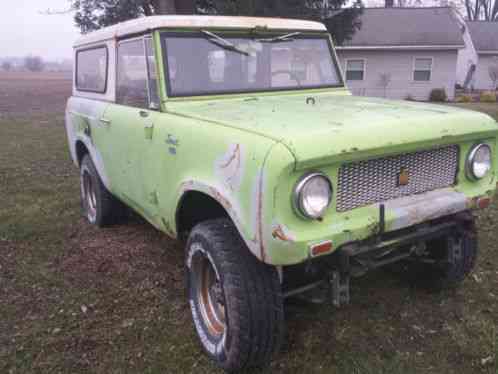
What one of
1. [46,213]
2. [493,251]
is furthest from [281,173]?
[46,213]

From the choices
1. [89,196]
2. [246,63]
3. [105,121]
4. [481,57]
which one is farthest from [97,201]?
[481,57]

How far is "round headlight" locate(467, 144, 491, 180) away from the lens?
9.34 ft

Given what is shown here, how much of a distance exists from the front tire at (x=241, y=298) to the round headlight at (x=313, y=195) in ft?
1.65

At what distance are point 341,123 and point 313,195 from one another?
18.3 inches

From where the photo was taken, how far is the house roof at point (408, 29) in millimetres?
20094

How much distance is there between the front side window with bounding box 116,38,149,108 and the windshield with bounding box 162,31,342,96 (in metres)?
0.30

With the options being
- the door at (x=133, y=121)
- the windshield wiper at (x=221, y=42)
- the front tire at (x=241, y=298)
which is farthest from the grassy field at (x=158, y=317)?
the windshield wiper at (x=221, y=42)

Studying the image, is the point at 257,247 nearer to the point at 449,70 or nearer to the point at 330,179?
the point at 330,179

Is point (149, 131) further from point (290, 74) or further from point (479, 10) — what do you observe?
point (479, 10)

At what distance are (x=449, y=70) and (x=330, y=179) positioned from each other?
20576 millimetres

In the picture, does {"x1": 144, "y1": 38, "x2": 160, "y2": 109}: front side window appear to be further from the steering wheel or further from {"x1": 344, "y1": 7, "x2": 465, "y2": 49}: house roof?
{"x1": 344, "y1": 7, "x2": 465, "y2": 49}: house roof

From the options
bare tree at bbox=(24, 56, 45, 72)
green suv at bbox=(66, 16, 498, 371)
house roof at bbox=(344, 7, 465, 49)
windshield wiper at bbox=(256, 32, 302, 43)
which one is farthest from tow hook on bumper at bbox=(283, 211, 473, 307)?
bare tree at bbox=(24, 56, 45, 72)

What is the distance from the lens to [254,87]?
373 centimetres

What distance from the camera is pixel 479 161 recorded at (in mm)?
2877
